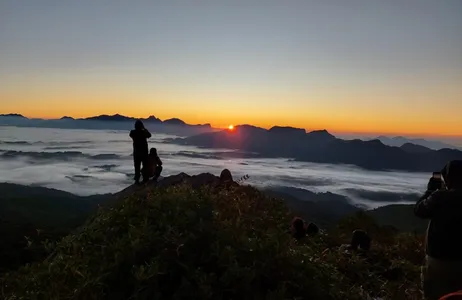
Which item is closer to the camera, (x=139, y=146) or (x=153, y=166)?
(x=139, y=146)

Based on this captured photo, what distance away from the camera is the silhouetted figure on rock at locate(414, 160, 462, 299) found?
5.25 m

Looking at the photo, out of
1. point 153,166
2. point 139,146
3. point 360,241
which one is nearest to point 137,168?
point 153,166

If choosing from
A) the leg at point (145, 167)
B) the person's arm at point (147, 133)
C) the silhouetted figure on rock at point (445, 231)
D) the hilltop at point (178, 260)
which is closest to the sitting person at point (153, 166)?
the leg at point (145, 167)

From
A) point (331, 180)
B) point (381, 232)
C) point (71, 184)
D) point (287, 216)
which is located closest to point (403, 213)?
point (331, 180)

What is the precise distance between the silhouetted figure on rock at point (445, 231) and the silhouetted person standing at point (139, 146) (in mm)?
9517

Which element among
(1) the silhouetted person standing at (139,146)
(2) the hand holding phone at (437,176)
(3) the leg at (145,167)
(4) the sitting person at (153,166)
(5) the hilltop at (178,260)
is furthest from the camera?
(4) the sitting person at (153,166)

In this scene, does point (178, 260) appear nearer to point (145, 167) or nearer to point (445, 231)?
point (445, 231)

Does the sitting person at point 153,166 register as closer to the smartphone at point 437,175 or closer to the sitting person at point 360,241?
the sitting person at point 360,241

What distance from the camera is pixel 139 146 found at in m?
13.8

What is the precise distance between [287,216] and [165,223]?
182cm

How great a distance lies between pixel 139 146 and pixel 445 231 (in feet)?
33.2

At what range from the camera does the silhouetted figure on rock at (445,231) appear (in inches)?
207

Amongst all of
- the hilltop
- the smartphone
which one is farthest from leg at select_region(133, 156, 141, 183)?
the hilltop

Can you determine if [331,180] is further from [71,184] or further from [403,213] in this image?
[71,184]
